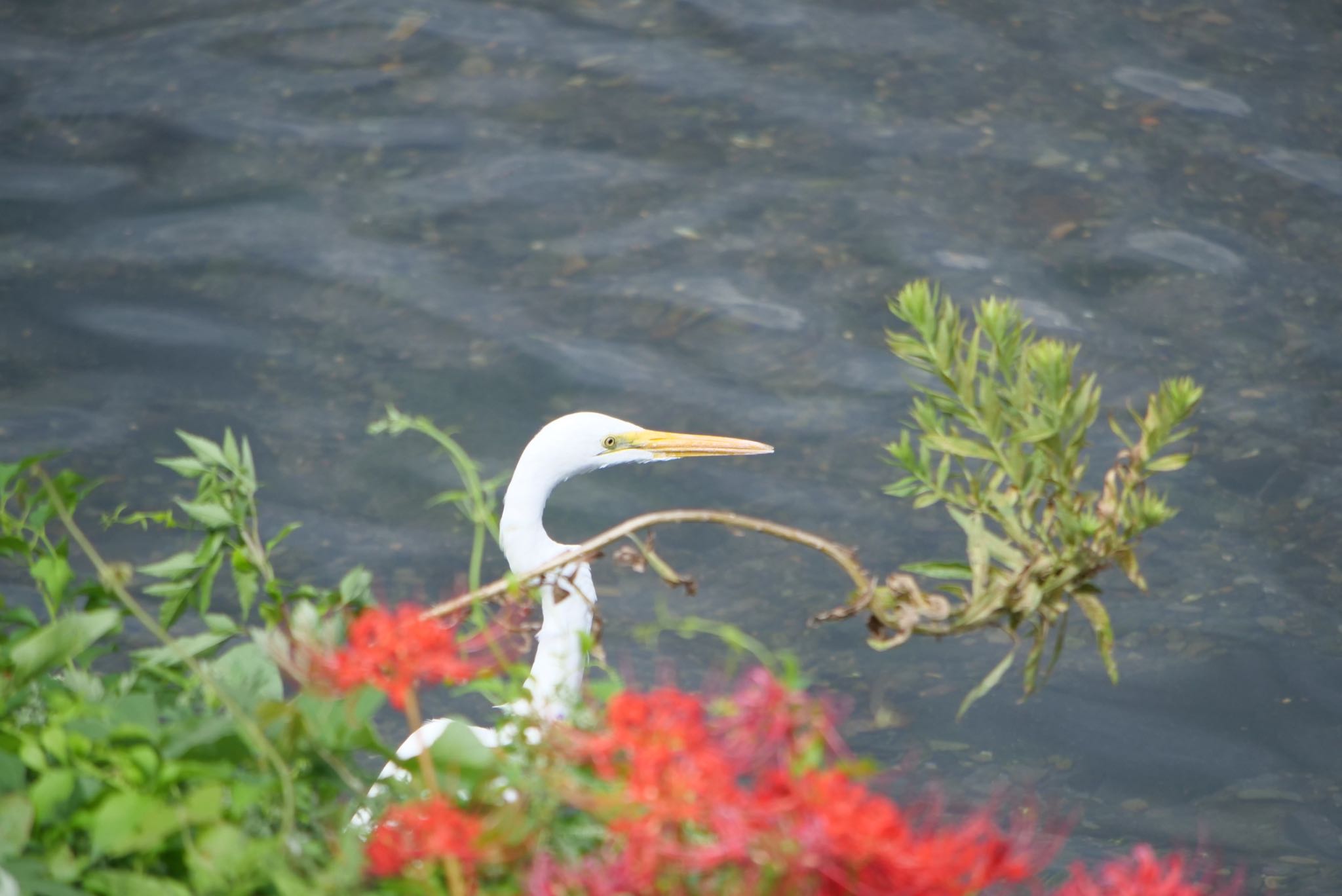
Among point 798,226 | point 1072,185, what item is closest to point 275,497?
point 798,226

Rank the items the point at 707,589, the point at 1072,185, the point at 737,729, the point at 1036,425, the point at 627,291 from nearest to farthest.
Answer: the point at 737,729, the point at 1036,425, the point at 707,589, the point at 627,291, the point at 1072,185

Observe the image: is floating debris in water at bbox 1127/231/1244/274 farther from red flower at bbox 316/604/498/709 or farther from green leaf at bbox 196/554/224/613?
red flower at bbox 316/604/498/709

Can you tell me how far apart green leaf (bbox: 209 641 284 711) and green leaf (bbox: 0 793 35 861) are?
0.18m

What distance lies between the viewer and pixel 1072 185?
6906 millimetres

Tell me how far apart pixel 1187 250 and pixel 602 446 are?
14.5 feet

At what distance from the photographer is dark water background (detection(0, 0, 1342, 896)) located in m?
4.92

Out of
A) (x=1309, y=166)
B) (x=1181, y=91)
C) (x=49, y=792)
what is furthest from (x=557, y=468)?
(x=1181, y=91)

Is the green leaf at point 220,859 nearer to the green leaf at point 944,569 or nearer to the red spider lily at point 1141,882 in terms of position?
the red spider lily at point 1141,882

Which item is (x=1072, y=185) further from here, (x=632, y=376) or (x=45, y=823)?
(x=45, y=823)

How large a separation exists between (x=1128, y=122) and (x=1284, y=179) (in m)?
0.83

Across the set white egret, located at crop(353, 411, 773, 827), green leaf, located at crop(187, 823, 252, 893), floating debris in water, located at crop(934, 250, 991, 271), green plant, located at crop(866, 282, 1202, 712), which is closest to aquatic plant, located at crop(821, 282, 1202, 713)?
green plant, located at crop(866, 282, 1202, 712)

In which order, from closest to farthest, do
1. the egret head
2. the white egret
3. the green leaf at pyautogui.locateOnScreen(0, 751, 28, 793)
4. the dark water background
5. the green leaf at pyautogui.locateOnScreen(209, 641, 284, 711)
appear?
1. the green leaf at pyautogui.locateOnScreen(0, 751, 28, 793)
2. the green leaf at pyautogui.locateOnScreen(209, 641, 284, 711)
3. the white egret
4. the egret head
5. the dark water background

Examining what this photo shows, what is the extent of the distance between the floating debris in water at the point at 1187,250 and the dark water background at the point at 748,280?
0.02m

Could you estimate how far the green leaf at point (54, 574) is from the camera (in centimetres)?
131
